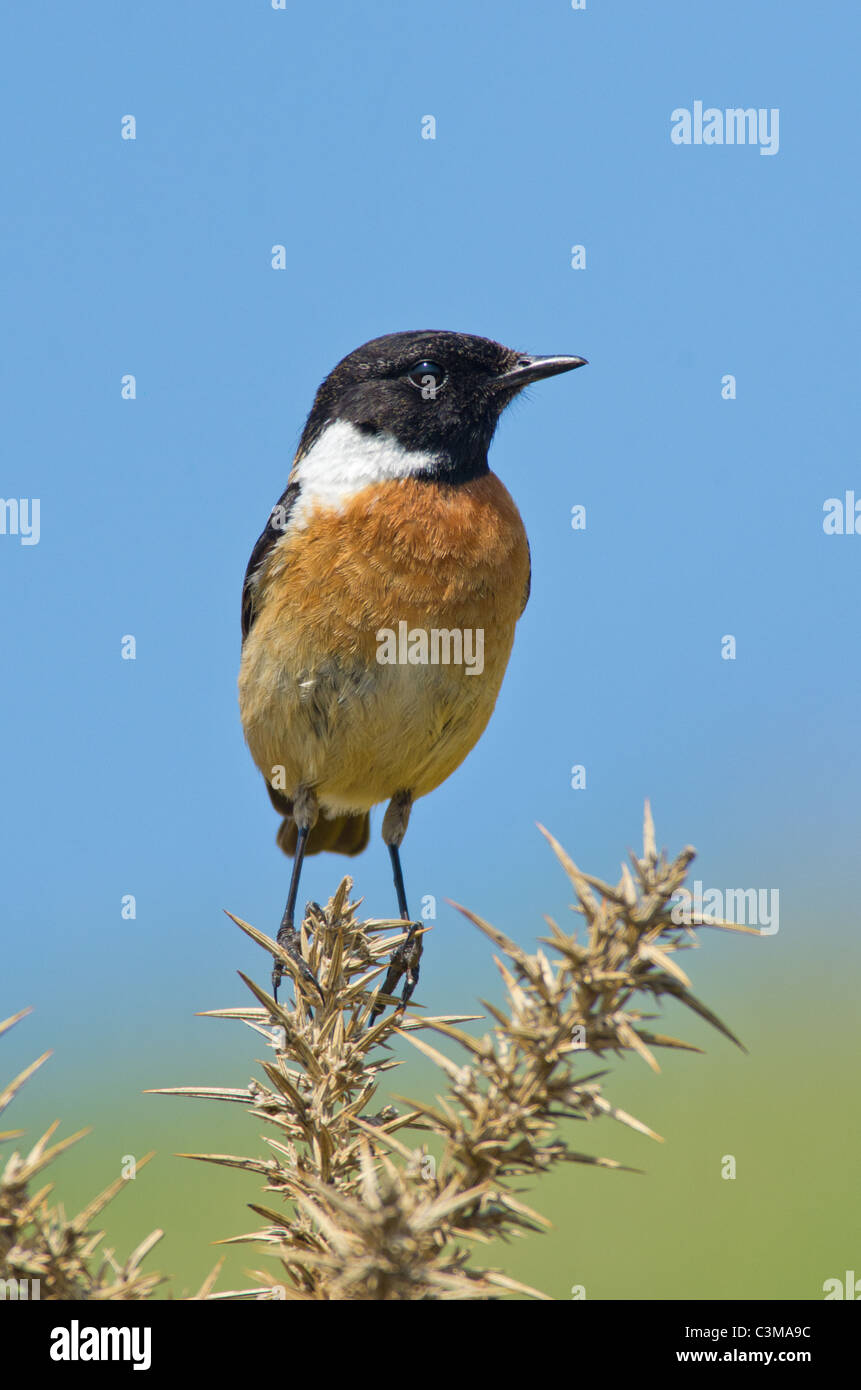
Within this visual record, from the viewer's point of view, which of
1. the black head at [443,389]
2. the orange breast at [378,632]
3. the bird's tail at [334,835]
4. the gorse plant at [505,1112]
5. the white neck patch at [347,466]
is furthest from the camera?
the bird's tail at [334,835]

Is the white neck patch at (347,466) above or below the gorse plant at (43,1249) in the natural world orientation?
above

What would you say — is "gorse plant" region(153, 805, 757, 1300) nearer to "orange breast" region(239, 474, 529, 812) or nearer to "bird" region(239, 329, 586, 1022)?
"bird" region(239, 329, 586, 1022)

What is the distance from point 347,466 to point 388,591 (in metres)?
0.91

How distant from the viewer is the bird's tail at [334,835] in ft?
20.2

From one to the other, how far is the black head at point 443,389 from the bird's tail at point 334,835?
1.80 meters

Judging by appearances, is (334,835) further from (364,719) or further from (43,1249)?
(43,1249)

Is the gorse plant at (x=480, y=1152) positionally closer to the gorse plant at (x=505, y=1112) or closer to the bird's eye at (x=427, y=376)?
the gorse plant at (x=505, y=1112)

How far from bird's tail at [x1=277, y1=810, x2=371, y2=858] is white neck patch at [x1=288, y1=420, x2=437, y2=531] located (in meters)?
1.53

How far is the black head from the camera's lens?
5625 millimetres

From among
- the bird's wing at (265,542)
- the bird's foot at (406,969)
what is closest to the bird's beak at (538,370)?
the bird's wing at (265,542)

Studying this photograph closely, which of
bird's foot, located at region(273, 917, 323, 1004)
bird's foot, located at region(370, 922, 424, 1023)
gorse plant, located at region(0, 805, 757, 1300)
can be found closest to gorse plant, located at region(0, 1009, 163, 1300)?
gorse plant, located at region(0, 805, 757, 1300)

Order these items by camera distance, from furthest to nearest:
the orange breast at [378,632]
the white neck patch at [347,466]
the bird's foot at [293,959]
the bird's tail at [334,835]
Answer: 1. the bird's tail at [334,835]
2. the white neck patch at [347,466]
3. the orange breast at [378,632]
4. the bird's foot at [293,959]
